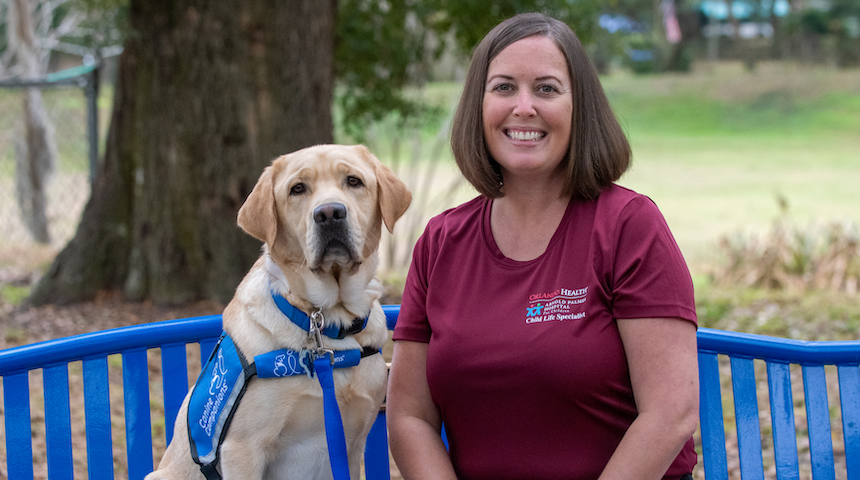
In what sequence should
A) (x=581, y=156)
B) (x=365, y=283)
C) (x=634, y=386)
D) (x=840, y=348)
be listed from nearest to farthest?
(x=634, y=386), (x=581, y=156), (x=840, y=348), (x=365, y=283)

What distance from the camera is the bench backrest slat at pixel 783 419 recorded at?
7.92 feet

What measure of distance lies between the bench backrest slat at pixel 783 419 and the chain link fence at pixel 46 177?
808cm

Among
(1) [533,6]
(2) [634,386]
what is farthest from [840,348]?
(1) [533,6]

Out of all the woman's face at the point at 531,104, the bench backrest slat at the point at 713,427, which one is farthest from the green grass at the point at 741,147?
the woman's face at the point at 531,104

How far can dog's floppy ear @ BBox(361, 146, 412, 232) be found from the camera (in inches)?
100

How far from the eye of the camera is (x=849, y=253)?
771cm

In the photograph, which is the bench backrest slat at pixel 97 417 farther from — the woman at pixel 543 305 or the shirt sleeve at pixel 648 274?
the shirt sleeve at pixel 648 274

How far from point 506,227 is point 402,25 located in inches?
218

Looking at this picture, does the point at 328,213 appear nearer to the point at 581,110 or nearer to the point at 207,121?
the point at 581,110

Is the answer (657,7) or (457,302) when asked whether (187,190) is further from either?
(657,7)

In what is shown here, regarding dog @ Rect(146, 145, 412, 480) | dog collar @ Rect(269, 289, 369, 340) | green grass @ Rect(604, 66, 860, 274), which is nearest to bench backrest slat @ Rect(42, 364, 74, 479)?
dog @ Rect(146, 145, 412, 480)

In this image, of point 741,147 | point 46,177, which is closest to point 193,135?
point 46,177

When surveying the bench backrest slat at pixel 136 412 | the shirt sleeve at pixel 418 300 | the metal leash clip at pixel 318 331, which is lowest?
the bench backrest slat at pixel 136 412

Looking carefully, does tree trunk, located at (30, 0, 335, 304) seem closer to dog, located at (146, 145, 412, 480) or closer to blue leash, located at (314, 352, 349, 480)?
dog, located at (146, 145, 412, 480)
